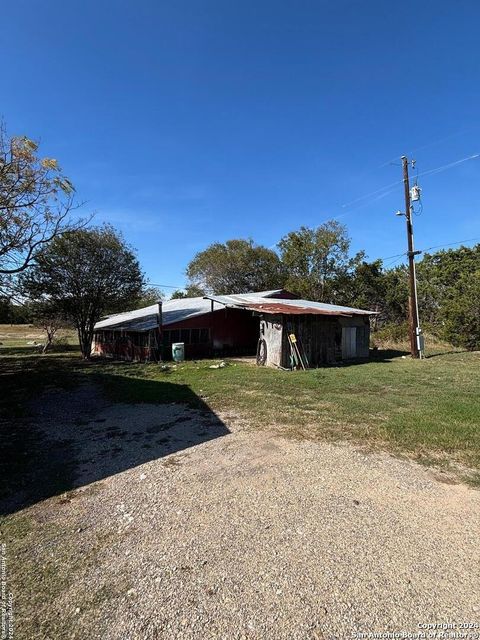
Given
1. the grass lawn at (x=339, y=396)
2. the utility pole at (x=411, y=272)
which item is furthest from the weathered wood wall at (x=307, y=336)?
the utility pole at (x=411, y=272)

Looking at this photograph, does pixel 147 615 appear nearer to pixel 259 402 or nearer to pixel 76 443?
pixel 76 443

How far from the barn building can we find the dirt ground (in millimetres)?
11141

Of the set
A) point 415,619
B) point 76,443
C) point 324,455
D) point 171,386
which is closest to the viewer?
point 415,619

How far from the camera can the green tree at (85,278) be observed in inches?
813

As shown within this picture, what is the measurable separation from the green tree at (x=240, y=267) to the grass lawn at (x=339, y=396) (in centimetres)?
2620

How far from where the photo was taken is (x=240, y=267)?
1700 inches

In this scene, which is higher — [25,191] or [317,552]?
[25,191]

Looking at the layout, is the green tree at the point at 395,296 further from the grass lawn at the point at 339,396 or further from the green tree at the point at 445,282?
the grass lawn at the point at 339,396

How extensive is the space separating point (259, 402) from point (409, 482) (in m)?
5.15

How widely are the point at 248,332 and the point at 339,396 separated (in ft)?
49.2

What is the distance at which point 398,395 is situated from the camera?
10.2 m

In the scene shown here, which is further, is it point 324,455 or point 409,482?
point 324,455

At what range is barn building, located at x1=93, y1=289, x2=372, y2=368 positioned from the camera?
56.6ft

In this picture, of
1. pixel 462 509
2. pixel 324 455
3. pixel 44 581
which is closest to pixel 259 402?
pixel 324 455
